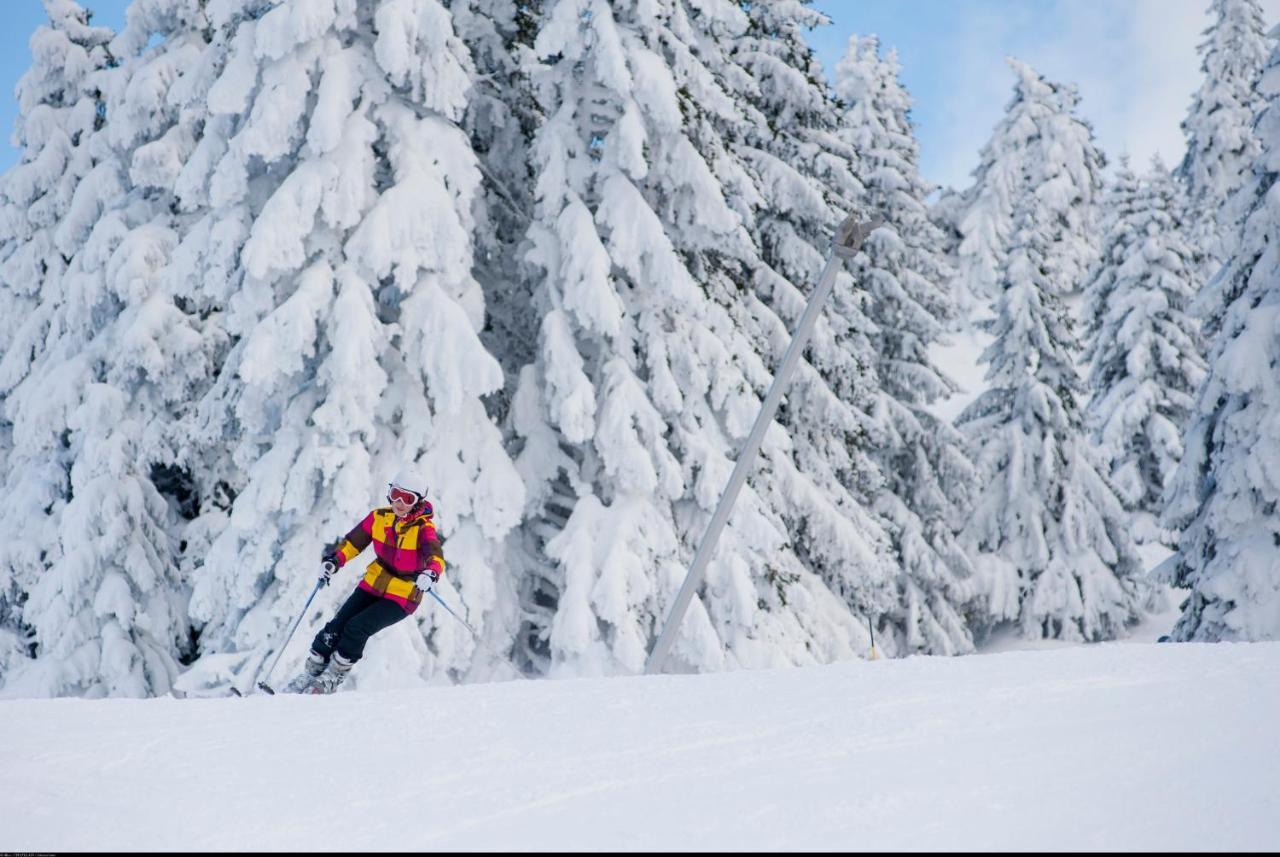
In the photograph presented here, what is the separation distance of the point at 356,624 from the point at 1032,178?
43.4 meters

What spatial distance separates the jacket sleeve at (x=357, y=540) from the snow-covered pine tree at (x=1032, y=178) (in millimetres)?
41294

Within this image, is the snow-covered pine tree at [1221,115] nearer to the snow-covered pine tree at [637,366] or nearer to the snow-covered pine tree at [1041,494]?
the snow-covered pine tree at [1041,494]

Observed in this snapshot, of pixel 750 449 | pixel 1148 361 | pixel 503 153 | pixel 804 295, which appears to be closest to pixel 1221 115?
pixel 1148 361

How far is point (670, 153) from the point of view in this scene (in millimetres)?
13938

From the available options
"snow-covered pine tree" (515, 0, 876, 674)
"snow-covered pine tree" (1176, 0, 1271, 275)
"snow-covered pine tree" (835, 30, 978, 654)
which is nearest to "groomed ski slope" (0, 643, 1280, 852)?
"snow-covered pine tree" (515, 0, 876, 674)

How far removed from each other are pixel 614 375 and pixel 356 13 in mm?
5510

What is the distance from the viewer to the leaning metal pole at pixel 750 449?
12.4 m

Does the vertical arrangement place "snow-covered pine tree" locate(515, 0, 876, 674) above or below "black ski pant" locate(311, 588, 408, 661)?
above

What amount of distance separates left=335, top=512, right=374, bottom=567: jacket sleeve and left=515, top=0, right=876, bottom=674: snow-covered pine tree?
3.95m

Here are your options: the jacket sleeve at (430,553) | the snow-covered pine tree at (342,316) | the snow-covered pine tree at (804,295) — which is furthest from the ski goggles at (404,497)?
the snow-covered pine tree at (804,295)

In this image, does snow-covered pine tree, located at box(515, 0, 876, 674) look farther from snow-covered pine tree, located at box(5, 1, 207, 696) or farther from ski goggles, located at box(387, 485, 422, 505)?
snow-covered pine tree, located at box(5, 1, 207, 696)

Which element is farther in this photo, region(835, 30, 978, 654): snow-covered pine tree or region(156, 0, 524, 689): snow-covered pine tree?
region(835, 30, 978, 654): snow-covered pine tree

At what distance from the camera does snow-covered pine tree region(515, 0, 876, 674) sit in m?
13.1

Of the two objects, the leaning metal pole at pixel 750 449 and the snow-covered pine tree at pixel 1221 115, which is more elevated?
the snow-covered pine tree at pixel 1221 115
